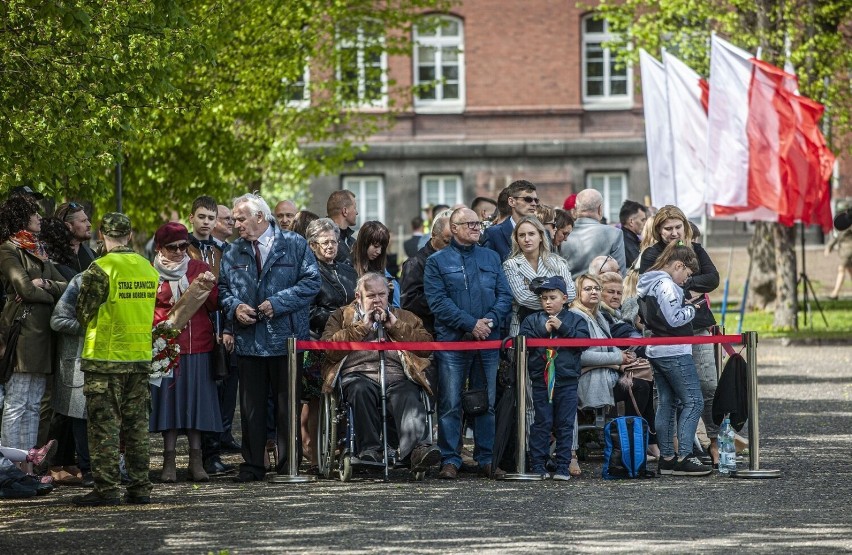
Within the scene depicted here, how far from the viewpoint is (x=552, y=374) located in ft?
40.1

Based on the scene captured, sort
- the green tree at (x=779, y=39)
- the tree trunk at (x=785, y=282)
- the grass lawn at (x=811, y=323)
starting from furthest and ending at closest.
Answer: the green tree at (x=779, y=39) → the tree trunk at (x=785, y=282) → the grass lawn at (x=811, y=323)

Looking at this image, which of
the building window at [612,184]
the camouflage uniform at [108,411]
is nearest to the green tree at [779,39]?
the building window at [612,184]

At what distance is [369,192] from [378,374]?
31136 mm

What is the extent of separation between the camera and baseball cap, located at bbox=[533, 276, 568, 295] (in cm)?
1223

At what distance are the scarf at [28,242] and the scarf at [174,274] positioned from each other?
0.88 metres

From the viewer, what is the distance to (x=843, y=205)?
136 ft

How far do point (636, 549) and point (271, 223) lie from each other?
471cm

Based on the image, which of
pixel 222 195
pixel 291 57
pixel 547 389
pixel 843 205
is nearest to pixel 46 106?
pixel 547 389

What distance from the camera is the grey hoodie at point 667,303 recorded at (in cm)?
1242

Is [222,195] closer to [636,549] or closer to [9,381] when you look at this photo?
[9,381]

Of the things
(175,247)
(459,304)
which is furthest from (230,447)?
(459,304)

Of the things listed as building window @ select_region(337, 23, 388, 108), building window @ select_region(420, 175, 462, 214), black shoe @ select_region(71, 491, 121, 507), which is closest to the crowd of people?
black shoe @ select_region(71, 491, 121, 507)

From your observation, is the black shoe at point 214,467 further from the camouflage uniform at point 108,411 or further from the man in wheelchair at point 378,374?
the camouflage uniform at point 108,411

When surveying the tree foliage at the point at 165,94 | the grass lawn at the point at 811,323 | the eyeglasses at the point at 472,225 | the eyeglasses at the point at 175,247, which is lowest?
the grass lawn at the point at 811,323
